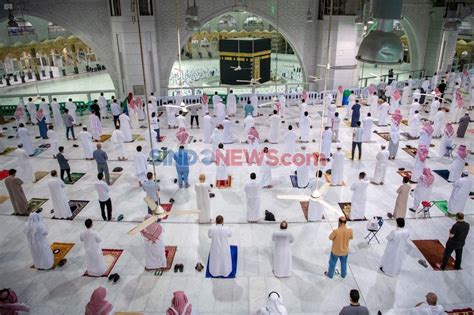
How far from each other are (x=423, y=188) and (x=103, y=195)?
713cm

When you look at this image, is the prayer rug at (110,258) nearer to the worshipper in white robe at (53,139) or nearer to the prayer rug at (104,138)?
the worshipper in white robe at (53,139)

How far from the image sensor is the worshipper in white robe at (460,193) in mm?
7996

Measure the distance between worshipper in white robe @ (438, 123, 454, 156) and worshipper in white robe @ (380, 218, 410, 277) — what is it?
613cm

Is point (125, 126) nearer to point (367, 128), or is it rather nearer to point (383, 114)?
point (367, 128)

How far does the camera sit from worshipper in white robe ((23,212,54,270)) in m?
6.49

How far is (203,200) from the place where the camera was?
25.9 feet

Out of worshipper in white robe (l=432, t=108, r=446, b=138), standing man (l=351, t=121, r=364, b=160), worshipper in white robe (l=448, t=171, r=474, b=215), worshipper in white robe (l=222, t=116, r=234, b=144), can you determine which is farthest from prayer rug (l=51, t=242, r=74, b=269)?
worshipper in white robe (l=432, t=108, r=446, b=138)

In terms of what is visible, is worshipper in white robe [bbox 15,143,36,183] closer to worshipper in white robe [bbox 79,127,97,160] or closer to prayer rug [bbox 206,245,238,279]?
worshipper in white robe [bbox 79,127,97,160]

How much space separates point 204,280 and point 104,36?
1471cm

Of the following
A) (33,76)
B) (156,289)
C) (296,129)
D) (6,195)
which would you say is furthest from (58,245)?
(33,76)

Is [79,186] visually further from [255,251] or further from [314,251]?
[314,251]

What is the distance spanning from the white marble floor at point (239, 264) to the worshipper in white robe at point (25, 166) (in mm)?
207

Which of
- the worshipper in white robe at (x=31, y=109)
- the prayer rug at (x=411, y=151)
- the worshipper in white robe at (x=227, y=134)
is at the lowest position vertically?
the prayer rug at (x=411, y=151)

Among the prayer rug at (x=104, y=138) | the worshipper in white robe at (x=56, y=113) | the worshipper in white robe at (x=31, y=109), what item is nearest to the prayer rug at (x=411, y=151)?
the prayer rug at (x=104, y=138)
